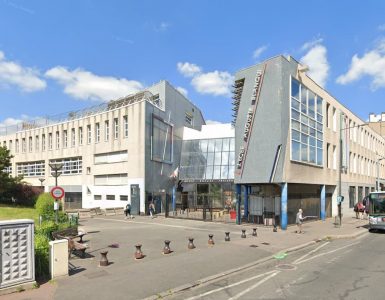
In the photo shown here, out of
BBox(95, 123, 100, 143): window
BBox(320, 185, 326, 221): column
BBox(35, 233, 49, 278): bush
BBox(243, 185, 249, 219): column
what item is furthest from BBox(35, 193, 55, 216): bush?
Result: BBox(320, 185, 326, 221): column

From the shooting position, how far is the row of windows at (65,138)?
43.7 meters

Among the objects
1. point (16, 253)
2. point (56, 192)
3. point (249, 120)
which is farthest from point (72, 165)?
point (16, 253)

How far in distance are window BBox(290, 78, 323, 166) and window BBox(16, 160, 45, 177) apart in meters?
37.9

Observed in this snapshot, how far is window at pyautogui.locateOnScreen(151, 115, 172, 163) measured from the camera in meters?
41.8

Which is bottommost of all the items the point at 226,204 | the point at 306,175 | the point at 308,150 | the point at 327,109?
the point at 226,204

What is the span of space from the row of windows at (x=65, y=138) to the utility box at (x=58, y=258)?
1228 inches

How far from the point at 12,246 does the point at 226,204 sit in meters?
31.1

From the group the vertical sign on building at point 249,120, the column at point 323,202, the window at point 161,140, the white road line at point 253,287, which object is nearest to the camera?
the white road line at point 253,287

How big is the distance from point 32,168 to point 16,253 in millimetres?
49652

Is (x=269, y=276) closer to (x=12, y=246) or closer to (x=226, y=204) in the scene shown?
(x=12, y=246)

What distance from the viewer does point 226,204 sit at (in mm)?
39594

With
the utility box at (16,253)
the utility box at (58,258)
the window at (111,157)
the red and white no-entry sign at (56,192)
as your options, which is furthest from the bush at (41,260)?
the window at (111,157)

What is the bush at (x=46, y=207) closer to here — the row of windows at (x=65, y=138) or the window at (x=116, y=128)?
the row of windows at (x=65, y=138)

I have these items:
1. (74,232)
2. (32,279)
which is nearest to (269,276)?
(32,279)
